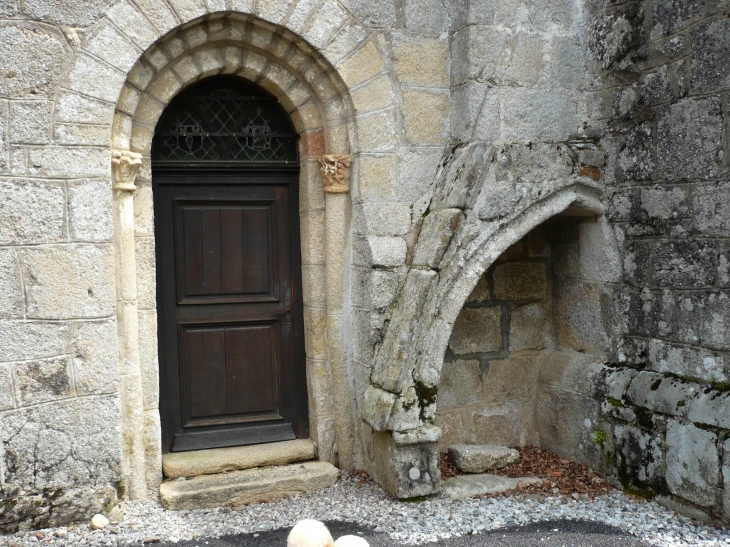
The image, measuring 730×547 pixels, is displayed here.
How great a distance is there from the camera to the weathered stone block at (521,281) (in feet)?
15.3

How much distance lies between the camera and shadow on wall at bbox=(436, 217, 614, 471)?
4.48 meters

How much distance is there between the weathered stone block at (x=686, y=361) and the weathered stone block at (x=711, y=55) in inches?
51.4

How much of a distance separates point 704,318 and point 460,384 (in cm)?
153

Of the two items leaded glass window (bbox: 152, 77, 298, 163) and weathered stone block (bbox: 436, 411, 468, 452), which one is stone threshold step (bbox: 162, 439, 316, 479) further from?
leaded glass window (bbox: 152, 77, 298, 163)

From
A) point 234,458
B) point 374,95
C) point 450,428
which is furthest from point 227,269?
point 450,428

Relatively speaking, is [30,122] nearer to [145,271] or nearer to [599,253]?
[145,271]

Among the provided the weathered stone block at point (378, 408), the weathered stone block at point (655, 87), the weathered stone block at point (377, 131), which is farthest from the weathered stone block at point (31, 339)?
the weathered stone block at point (655, 87)

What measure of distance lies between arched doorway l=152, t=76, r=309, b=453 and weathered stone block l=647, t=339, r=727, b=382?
206 cm

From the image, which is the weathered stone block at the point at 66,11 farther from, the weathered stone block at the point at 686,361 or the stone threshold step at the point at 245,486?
the weathered stone block at the point at 686,361

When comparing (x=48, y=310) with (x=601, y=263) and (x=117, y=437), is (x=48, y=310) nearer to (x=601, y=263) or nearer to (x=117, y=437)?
(x=117, y=437)

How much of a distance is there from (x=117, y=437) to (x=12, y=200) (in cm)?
130

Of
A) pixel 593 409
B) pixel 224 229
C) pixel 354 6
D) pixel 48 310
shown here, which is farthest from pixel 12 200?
pixel 593 409

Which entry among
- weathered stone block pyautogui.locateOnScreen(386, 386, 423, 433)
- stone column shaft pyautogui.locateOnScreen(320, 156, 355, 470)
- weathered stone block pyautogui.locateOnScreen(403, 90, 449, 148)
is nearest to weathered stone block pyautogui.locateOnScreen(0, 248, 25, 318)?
stone column shaft pyautogui.locateOnScreen(320, 156, 355, 470)

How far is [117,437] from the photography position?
3.77 meters
